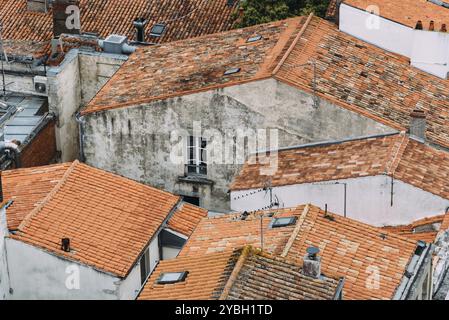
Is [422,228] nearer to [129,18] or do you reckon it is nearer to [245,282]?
[245,282]

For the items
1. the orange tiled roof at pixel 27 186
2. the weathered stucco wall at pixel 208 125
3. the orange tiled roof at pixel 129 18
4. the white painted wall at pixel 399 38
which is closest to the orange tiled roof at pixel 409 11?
the white painted wall at pixel 399 38

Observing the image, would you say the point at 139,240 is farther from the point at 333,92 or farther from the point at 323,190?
the point at 333,92

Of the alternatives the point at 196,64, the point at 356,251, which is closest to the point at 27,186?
the point at 196,64

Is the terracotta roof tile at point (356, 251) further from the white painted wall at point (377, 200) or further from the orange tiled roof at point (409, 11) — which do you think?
the orange tiled roof at point (409, 11)

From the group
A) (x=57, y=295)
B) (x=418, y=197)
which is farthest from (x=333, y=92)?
(x=57, y=295)

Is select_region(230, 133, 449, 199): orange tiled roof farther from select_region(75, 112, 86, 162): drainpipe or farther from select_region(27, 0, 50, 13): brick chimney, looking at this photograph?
select_region(27, 0, 50, 13): brick chimney

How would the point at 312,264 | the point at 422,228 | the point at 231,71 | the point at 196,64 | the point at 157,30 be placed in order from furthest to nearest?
the point at 157,30 → the point at 196,64 → the point at 231,71 → the point at 422,228 → the point at 312,264
